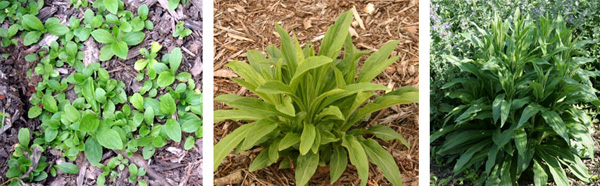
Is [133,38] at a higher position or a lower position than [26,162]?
higher

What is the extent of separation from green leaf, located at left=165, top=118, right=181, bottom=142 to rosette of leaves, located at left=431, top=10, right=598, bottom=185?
86 cm

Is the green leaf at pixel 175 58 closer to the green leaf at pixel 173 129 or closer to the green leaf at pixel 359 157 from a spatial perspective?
the green leaf at pixel 173 129

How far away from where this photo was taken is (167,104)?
1653mm

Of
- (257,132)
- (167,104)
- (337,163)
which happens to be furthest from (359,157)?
(167,104)

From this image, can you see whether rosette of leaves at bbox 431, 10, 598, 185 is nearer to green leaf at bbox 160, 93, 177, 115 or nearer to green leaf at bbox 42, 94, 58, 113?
green leaf at bbox 160, 93, 177, 115

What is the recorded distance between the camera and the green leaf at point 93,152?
1.70m

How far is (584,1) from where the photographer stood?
192 centimetres

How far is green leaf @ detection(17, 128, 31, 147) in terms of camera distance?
1.72 m

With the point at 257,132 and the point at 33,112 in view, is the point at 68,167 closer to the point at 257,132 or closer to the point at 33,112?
the point at 33,112

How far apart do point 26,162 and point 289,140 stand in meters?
0.98

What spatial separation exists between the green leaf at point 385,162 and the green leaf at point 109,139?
822 millimetres

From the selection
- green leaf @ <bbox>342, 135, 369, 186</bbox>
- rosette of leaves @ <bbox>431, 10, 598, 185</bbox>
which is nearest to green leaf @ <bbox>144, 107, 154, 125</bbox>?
green leaf @ <bbox>342, 135, 369, 186</bbox>

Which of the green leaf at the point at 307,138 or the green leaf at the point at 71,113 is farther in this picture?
the green leaf at the point at 71,113

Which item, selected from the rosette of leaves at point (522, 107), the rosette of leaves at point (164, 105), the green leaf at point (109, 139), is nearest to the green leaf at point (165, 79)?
the rosette of leaves at point (164, 105)
